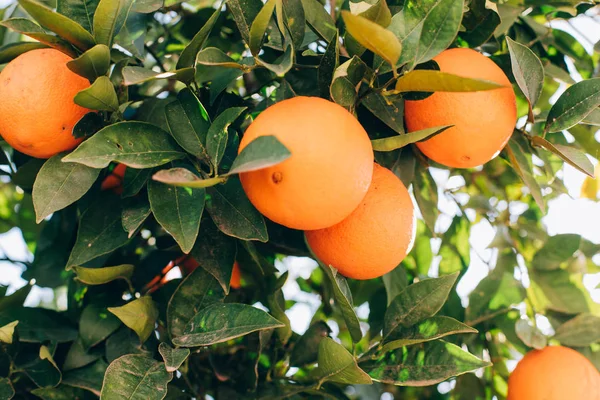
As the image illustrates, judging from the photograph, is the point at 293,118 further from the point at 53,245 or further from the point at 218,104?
A: the point at 53,245

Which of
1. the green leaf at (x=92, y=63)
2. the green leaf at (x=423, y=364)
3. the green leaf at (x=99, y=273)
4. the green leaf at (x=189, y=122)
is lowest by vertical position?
the green leaf at (x=423, y=364)

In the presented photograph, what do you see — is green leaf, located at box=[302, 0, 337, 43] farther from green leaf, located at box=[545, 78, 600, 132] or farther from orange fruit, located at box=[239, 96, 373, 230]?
green leaf, located at box=[545, 78, 600, 132]

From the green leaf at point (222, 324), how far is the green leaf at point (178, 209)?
16 cm

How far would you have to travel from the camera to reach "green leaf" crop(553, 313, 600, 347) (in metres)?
1.47

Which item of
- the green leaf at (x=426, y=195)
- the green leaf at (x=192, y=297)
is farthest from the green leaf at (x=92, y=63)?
the green leaf at (x=426, y=195)

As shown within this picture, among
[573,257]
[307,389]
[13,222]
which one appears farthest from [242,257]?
[573,257]

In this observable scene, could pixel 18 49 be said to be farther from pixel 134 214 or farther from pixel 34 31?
pixel 134 214

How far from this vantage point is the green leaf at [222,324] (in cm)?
99

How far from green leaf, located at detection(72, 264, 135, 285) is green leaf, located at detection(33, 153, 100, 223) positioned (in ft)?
0.40

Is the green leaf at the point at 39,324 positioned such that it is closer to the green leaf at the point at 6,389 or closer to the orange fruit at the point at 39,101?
the green leaf at the point at 6,389

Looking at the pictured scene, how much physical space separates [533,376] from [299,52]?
2.93 feet

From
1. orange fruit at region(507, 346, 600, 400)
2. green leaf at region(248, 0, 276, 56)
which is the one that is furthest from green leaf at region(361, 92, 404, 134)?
orange fruit at region(507, 346, 600, 400)

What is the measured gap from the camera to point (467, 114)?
3.62ft

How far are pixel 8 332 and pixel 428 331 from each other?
2.66ft
